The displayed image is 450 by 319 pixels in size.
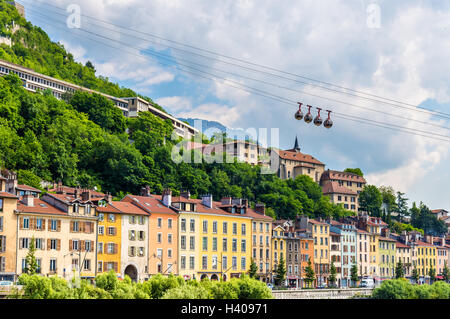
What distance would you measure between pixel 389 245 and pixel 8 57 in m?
93.1

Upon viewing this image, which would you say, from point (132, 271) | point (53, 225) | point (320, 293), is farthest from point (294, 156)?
point (53, 225)

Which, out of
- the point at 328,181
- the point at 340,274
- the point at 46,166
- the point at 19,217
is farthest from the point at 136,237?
the point at 328,181

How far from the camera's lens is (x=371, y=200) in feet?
607

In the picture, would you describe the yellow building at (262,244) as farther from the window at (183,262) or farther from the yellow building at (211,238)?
the window at (183,262)

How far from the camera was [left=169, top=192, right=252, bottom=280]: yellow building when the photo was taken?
88.4 metres

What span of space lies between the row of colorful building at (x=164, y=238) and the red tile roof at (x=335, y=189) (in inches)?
2220

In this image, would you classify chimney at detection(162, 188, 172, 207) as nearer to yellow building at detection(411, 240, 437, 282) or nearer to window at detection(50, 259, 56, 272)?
window at detection(50, 259, 56, 272)

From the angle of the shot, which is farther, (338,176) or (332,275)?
(338,176)

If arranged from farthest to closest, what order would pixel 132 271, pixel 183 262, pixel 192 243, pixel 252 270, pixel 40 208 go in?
pixel 252 270
pixel 192 243
pixel 183 262
pixel 132 271
pixel 40 208

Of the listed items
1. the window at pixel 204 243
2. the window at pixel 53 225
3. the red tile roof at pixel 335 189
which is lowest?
the window at pixel 204 243

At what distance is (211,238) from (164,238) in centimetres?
806

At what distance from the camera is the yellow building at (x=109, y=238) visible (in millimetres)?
78062

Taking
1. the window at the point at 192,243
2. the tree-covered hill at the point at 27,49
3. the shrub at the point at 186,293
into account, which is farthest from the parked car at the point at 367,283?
the tree-covered hill at the point at 27,49

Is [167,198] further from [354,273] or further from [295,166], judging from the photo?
[295,166]
